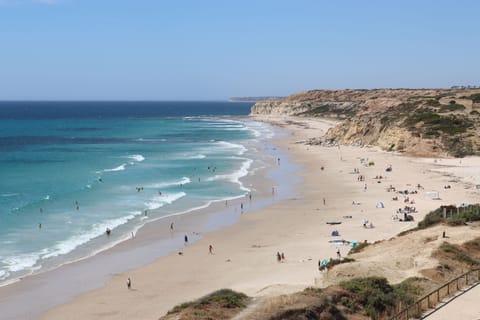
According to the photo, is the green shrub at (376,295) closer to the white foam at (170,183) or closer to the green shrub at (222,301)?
the green shrub at (222,301)

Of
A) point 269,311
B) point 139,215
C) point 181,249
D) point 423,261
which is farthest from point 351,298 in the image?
point 139,215

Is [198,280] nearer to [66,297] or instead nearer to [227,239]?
[66,297]

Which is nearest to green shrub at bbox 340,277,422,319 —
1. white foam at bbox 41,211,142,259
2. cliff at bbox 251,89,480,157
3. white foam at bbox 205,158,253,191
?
white foam at bbox 41,211,142,259

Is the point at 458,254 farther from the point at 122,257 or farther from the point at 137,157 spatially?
the point at 137,157

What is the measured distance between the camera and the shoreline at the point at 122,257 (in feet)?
71.2

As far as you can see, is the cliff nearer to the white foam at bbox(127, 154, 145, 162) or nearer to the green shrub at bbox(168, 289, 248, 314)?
the white foam at bbox(127, 154, 145, 162)

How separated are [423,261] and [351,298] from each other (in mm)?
5040

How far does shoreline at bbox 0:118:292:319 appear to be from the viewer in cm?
2169

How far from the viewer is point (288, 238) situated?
30.0 metres

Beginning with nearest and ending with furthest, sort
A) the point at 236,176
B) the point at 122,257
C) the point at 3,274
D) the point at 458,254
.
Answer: the point at 458,254 → the point at 3,274 → the point at 122,257 → the point at 236,176

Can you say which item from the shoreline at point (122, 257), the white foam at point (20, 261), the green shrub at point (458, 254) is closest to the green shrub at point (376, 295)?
the green shrub at point (458, 254)

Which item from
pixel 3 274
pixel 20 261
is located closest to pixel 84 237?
pixel 20 261

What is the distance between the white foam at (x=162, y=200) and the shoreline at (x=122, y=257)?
2.72 meters

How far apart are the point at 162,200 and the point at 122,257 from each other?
13.3m
